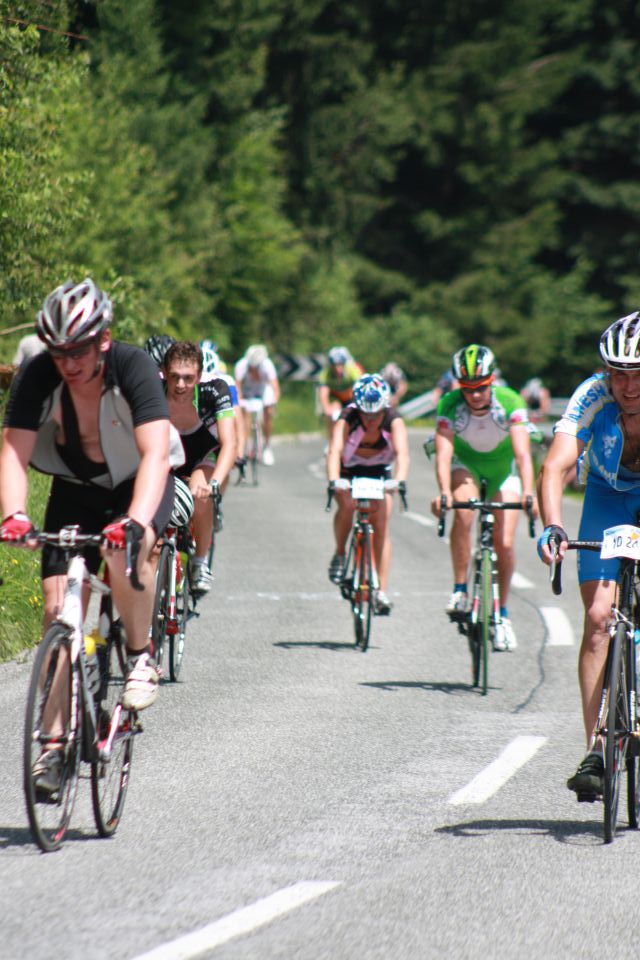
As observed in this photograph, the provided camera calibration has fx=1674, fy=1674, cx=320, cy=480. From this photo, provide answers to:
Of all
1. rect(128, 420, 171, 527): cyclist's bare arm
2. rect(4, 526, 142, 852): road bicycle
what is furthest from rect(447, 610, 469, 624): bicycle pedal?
rect(128, 420, 171, 527): cyclist's bare arm

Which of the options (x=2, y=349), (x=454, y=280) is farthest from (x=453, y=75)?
(x=2, y=349)

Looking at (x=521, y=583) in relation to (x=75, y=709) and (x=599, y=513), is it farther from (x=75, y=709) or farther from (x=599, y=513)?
(x=75, y=709)

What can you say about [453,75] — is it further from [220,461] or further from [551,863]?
[551,863]

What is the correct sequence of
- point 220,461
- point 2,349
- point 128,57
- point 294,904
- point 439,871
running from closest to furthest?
1. point 294,904
2. point 439,871
3. point 220,461
4. point 2,349
5. point 128,57

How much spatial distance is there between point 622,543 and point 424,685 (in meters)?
3.94

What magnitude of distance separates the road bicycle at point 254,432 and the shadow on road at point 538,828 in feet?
59.9

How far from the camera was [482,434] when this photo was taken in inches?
440

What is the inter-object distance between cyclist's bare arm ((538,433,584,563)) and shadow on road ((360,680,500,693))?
359cm

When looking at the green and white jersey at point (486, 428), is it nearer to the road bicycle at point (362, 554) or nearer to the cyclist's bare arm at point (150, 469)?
the road bicycle at point (362, 554)

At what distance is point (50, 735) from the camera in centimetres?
581

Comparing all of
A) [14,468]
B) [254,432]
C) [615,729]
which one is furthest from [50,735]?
[254,432]

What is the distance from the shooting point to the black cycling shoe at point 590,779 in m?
6.36

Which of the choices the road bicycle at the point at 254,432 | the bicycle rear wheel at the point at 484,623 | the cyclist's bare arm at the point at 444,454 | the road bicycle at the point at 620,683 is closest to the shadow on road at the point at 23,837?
the road bicycle at the point at 620,683

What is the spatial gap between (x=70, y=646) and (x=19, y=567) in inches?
222
